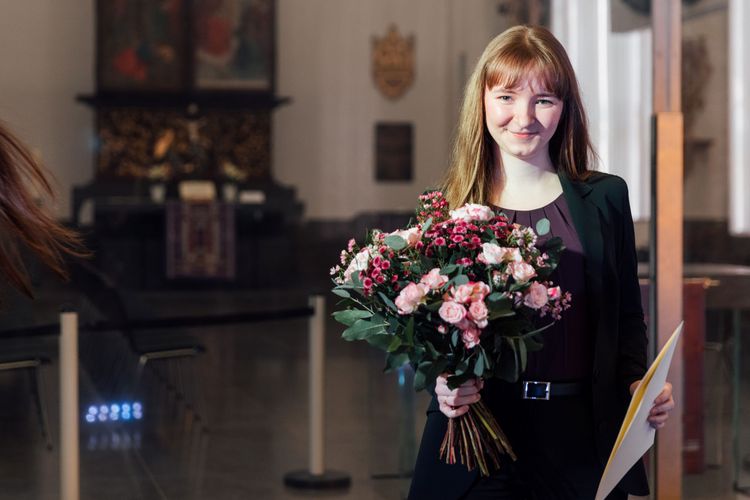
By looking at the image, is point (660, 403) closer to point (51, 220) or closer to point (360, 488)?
point (51, 220)

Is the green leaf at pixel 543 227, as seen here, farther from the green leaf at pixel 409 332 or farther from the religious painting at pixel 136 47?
the religious painting at pixel 136 47

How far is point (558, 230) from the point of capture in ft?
7.49

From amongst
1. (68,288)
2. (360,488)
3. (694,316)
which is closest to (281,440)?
(360,488)

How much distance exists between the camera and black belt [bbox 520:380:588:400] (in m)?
2.18

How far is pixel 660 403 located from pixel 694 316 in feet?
9.85

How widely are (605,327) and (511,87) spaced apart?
474 mm

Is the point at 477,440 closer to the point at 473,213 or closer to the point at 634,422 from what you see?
the point at 634,422

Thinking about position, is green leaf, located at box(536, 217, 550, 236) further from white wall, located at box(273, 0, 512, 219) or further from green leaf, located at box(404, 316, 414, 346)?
white wall, located at box(273, 0, 512, 219)

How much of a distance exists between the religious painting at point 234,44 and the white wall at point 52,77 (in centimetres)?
186

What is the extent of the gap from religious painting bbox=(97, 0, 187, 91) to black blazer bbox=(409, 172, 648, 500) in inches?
660

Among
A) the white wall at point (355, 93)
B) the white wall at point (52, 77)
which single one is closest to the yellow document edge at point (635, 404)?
the white wall at point (52, 77)

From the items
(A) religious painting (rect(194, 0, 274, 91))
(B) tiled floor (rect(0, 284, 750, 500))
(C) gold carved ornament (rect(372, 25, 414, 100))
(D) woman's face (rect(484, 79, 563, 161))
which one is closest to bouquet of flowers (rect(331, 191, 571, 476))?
(D) woman's face (rect(484, 79, 563, 161))

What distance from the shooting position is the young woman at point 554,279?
2.18m

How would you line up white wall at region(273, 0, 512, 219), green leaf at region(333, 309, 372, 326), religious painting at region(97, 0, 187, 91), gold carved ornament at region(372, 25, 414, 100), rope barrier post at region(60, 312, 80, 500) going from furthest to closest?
1. gold carved ornament at region(372, 25, 414, 100)
2. white wall at region(273, 0, 512, 219)
3. religious painting at region(97, 0, 187, 91)
4. rope barrier post at region(60, 312, 80, 500)
5. green leaf at region(333, 309, 372, 326)
